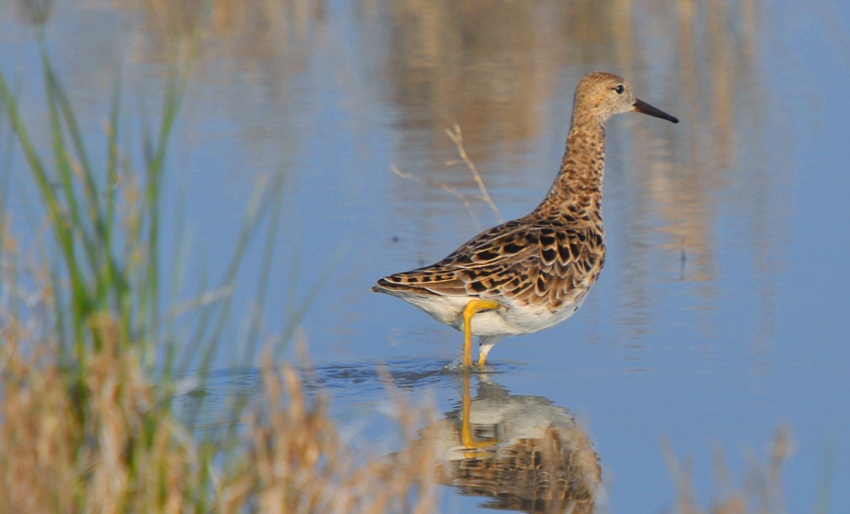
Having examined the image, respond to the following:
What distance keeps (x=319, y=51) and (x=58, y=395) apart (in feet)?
38.4

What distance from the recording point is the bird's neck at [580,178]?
779 cm

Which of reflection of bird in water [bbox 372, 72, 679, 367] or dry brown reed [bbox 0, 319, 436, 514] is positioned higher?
reflection of bird in water [bbox 372, 72, 679, 367]

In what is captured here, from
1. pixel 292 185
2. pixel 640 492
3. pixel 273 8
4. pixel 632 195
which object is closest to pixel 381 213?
pixel 292 185

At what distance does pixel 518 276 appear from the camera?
7070 millimetres

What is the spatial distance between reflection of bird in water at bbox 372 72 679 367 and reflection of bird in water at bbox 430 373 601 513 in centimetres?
54

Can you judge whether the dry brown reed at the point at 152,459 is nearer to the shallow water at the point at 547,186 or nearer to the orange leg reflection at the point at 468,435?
the shallow water at the point at 547,186

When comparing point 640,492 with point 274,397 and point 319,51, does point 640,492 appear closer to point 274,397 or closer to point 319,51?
point 274,397

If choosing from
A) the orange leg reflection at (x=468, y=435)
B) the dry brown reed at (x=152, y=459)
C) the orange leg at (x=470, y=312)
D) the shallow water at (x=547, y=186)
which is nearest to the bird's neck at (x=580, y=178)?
the shallow water at (x=547, y=186)

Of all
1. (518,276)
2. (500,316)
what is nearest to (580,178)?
(518,276)

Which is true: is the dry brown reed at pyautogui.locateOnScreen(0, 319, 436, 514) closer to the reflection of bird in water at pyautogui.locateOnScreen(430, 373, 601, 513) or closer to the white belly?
the reflection of bird in water at pyautogui.locateOnScreen(430, 373, 601, 513)

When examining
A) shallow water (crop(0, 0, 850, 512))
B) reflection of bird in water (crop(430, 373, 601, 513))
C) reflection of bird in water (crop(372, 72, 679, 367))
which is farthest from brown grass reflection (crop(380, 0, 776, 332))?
reflection of bird in water (crop(430, 373, 601, 513))

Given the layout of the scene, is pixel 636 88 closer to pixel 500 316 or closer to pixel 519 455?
pixel 500 316

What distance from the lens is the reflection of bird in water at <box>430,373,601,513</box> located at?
17.0 ft

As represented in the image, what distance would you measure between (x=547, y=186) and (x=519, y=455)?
4.71 meters
